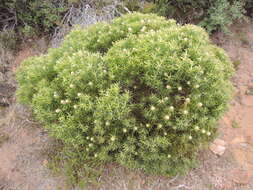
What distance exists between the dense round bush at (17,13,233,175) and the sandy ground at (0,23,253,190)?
0.64 m

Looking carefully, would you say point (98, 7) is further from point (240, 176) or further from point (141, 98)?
point (240, 176)

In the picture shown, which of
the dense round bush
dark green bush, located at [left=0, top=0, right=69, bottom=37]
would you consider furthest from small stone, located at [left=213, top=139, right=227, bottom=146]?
dark green bush, located at [left=0, top=0, right=69, bottom=37]

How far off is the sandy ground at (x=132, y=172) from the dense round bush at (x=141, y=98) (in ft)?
2.08

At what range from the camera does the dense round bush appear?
2.31 meters

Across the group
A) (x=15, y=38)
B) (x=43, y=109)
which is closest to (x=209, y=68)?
(x=43, y=109)

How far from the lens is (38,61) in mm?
3283

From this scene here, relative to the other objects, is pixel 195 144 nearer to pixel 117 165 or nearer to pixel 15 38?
pixel 117 165

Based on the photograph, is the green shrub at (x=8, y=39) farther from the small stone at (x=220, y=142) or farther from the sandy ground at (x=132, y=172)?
the small stone at (x=220, y=142)

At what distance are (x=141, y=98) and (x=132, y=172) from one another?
136 cm

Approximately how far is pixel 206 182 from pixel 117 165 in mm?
1335

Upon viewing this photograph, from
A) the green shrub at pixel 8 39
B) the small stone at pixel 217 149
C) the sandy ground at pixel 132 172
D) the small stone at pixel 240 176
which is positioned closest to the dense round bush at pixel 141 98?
the sandy ground at pixel 132 172

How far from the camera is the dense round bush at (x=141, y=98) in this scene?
7.59 ft

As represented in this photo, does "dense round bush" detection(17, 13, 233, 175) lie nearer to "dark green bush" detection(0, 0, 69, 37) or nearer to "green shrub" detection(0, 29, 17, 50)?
"dark green bush" detection(0, 0, 69, 37)

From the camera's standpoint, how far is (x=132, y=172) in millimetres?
3240
